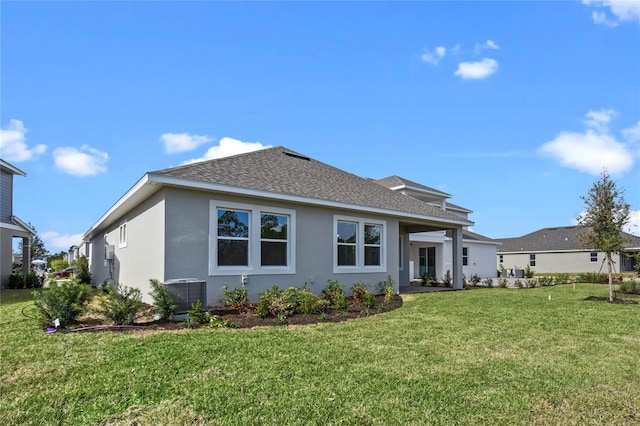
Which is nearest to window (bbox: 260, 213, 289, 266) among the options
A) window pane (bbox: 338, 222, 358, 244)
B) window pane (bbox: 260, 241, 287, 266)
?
window pane (bbox: 260, 241, 287, 266)

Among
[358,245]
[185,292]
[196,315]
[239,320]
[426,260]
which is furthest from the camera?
[426,260]

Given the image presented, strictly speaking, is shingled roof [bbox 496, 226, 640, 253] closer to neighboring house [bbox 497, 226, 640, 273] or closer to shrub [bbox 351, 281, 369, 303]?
neighboring house [bbox 497, 226, 640, 273]

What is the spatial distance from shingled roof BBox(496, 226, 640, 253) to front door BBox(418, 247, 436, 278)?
23.0m

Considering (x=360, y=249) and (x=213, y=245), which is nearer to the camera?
(x=213, y=245)

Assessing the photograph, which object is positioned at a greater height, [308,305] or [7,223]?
[7,223]

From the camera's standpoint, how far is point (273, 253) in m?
11.2

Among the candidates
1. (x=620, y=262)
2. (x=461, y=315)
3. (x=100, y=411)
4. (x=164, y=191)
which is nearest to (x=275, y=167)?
(x=164, y=191)

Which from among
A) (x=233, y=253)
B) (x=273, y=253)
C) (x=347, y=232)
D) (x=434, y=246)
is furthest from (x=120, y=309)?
(x=434, y=246)

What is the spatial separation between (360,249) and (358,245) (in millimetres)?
168

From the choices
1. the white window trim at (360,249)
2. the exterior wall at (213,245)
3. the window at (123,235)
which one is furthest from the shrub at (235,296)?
the window at (123,235)

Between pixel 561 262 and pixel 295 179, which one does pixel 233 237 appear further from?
pixel 561 262

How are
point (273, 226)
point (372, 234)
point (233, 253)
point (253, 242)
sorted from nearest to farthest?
point (233, 253)
point (253, 242)
point (273, 226)
point (372, 234)

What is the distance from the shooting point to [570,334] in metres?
7.68

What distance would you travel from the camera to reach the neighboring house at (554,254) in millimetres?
39438
